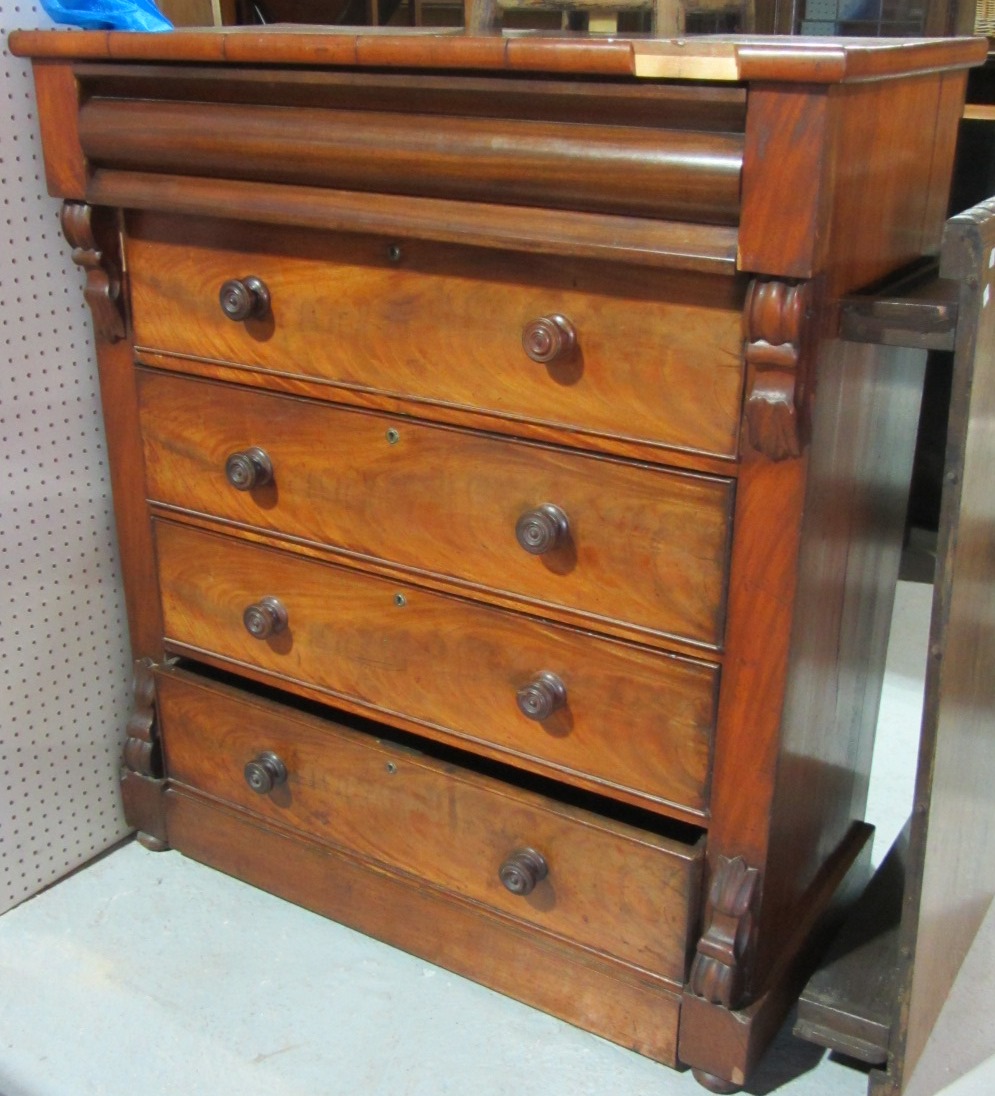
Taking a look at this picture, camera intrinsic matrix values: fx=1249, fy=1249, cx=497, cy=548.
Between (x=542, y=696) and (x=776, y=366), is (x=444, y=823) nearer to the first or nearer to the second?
(x=542, y=696)

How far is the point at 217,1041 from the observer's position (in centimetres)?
152

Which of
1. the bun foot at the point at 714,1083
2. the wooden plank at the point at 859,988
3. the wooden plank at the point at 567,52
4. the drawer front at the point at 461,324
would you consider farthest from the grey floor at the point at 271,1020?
the wooden plank at the point at 567,52

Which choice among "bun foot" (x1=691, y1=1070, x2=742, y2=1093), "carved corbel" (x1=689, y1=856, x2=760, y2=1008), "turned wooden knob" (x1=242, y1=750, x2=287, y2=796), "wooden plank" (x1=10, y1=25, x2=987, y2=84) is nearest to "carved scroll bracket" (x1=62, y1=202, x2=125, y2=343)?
"wooden plank" (x1=10, y1=25, x2=987, y2=84)

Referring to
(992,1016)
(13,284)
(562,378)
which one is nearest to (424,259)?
(562,378)

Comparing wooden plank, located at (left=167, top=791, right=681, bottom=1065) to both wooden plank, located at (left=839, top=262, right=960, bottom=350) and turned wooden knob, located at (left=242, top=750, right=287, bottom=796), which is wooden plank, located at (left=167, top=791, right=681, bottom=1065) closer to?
turned wooden knob, located at (left=242, top=750, right=287, bottom=796)

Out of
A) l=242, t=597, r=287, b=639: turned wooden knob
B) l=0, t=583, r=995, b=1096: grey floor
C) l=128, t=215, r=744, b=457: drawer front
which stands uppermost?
l=128, t=215, r=744, b=457: drawer front

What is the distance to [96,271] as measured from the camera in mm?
1591

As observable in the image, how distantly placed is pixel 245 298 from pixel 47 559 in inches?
19.4

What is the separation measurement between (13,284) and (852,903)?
1361mm

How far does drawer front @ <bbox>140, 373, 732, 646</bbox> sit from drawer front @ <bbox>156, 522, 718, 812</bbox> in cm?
4

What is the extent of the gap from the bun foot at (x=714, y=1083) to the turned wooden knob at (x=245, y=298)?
1.02 meters

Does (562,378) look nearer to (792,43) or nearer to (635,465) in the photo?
(635,465)

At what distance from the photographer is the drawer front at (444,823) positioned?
4.62ft

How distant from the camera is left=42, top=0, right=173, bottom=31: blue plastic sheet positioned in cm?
154
